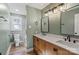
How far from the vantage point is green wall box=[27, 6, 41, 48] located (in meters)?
1.71

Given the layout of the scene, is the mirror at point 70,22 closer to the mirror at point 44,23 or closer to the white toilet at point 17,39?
the mirror at point 44,23

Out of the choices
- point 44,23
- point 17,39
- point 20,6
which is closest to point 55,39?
point 44,23

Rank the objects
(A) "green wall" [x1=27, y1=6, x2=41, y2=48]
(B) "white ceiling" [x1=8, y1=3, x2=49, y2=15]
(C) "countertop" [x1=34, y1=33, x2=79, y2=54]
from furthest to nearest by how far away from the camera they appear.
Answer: (A) "green wall" [x1=27, y1=6, x2=41, y2=48] < (B) "white ceiling" [x1=8, y1=3, x2=49, y2=15] < (C) "countertop" [x1=34, y1=33, x2=79, y2=54]

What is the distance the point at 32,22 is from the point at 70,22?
0.76 metres

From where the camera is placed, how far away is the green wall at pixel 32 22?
5.62 feet

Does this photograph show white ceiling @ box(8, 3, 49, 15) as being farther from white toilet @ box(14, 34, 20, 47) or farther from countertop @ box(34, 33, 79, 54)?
countertop @ box(34, 33, 79, 54)

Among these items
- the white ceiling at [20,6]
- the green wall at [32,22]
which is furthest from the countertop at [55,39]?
the white ceiling at [20,6]

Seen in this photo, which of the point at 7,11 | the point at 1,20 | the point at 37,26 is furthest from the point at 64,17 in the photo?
the point at 1,20

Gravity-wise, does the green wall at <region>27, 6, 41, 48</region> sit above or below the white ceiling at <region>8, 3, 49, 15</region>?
below

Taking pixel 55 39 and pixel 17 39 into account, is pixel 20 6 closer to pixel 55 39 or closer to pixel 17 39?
pixel 17 39

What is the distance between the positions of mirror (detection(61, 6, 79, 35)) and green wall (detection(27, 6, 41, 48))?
0.53m

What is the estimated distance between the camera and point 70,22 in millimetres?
1671

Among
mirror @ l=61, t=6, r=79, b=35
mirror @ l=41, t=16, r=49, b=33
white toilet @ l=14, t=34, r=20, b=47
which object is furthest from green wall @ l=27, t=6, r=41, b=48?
mirror @ l=61, t=6, r=79, b=35

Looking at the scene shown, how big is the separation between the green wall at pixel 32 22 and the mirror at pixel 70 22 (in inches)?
20.8
